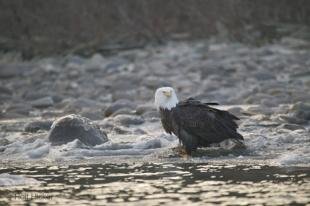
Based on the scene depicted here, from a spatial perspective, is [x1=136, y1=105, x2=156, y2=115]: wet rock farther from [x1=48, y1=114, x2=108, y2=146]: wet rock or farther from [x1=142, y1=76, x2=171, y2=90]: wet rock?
[x1=142, y1=76, x2=171, y2=90]: wet rock

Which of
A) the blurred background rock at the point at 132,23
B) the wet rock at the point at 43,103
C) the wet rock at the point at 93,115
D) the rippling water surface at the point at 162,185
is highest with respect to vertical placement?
the blurred background rock at the point at 132,23

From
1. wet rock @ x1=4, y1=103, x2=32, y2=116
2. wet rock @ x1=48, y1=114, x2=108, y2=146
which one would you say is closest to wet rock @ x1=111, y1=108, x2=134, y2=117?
wet rock @ x1=4, y1=103, x2=32, y2=116

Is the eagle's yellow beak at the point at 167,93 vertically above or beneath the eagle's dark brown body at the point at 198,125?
above

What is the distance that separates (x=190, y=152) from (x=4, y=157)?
1930 mm

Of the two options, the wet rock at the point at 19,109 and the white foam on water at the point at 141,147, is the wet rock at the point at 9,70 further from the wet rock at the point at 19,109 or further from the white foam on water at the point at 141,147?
the white foam on water at the point at 141,147

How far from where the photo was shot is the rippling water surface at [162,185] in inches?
230

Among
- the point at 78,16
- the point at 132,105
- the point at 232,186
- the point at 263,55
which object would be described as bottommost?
the point at 232,186

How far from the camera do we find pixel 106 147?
28.0 ft

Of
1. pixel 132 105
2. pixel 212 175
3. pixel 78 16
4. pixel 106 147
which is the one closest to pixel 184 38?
pixel 78 16

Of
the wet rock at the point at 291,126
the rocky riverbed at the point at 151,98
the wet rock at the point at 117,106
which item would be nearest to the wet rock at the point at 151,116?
the rocky riverbed at the point at 151,98

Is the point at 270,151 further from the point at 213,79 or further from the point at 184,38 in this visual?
the point at 184,38

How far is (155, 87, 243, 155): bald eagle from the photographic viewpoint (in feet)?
26.8

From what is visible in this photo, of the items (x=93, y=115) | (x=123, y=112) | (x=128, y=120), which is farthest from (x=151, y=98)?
(x=128, y=120)

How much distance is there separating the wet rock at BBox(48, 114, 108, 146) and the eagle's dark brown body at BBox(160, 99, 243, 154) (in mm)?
953
